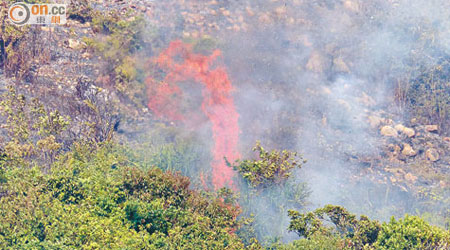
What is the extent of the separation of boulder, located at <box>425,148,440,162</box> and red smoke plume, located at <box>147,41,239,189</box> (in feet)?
23.2

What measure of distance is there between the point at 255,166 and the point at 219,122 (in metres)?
3.72

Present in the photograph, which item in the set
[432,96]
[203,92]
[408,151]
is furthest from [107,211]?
[432,96]

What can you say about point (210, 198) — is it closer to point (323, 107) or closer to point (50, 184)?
point (50, 184)

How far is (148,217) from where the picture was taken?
580 inches

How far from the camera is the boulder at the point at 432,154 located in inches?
842

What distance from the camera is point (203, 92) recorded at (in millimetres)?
22266

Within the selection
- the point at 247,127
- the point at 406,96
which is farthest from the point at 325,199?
the point at 406,96

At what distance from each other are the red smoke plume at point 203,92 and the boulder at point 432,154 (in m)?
7.06

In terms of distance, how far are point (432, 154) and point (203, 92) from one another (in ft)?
28.7

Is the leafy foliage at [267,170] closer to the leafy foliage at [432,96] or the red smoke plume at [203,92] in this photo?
the red smoke plume at [203,92]

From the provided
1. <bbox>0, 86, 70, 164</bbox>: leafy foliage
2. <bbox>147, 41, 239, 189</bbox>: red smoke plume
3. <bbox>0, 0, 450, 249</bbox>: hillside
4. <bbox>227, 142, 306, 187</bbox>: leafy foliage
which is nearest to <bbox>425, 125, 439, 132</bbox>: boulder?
<bbox>0, 0, 450, 249</bbox>: hillside

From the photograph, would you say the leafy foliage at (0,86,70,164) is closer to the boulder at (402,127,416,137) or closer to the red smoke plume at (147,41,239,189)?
the red smoke plume at (147,41,239,189)

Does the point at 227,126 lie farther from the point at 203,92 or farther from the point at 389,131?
the point at 389,131

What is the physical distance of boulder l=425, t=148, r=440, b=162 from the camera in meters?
21.4
